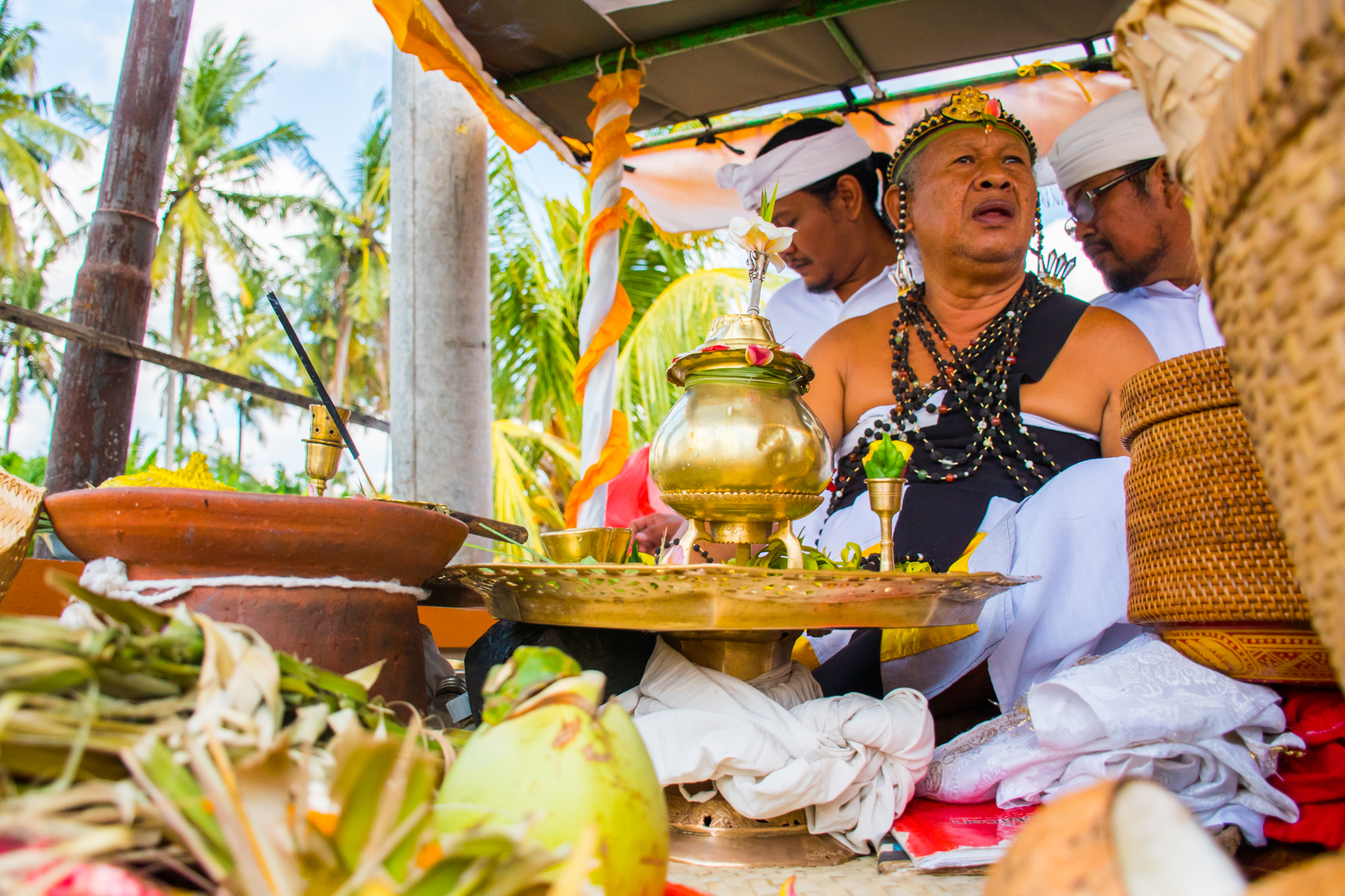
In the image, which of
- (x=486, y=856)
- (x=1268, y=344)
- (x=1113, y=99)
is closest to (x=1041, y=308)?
(x=1113, y=99)

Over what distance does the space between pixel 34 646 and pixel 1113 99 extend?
296 centimetres

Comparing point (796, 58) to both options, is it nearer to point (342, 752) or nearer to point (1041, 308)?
point (1041, 308)

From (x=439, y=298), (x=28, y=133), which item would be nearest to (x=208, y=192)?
(x=28, y=133)

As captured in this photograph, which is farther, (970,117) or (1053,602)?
(970,117)

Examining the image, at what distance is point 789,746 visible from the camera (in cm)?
110

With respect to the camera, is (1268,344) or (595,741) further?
(595,741)

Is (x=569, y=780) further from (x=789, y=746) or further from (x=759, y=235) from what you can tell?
(x=759, y=235)

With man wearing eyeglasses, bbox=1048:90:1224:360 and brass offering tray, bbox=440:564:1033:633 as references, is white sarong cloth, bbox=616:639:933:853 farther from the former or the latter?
man wearing eyeglasses, bbox=1048:90:1224:360

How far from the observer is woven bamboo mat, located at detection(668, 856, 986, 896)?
0.94 metres

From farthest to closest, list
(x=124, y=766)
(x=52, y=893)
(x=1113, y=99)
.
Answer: (x=1113, y=99) → (x=124, y=766) → (x=52, y=893)

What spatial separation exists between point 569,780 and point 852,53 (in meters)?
2.53

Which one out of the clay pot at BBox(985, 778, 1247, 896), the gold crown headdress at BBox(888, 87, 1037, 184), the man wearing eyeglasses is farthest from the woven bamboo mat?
the man wearing eyeglasses

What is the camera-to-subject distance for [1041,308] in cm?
197

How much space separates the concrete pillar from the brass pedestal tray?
7.07ft
